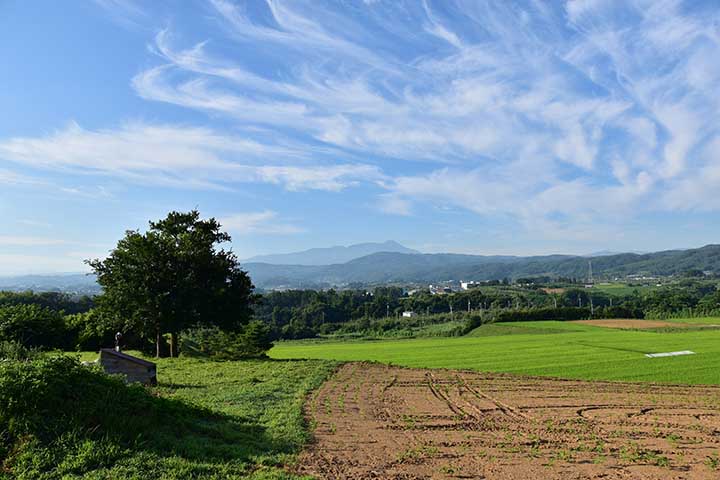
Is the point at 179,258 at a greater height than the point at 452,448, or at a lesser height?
greater

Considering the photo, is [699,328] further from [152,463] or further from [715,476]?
[152,463]

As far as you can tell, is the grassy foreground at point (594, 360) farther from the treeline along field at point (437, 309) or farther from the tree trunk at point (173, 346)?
the treeline along field at point (437, 309)

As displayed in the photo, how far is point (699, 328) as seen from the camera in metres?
60.3

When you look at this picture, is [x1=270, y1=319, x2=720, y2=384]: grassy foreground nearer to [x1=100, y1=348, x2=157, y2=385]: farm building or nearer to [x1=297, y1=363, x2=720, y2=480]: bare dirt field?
[x1=297, y1=363, x2=720, y2=480]: bare dirt field

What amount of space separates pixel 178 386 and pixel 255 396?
354cm

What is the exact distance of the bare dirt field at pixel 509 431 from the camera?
9312 mm

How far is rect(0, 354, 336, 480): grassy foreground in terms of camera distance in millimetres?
7344

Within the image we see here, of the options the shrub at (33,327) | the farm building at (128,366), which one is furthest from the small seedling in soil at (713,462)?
the shrub at (33,327)

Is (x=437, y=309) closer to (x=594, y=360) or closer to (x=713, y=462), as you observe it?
(x=594, y=360)

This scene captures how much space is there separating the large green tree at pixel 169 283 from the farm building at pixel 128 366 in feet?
30.3

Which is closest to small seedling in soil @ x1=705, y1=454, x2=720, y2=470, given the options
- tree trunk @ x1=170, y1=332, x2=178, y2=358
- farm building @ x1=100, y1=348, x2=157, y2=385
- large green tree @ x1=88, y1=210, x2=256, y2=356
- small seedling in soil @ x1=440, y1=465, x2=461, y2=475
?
small seedling in soil @ x1=440, y1=465, x2=461, y2=475

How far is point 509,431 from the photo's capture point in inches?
490

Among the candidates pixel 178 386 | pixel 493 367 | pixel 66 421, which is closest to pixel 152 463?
pixel 66 421

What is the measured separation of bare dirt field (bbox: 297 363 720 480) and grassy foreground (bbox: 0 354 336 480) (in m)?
0.66
